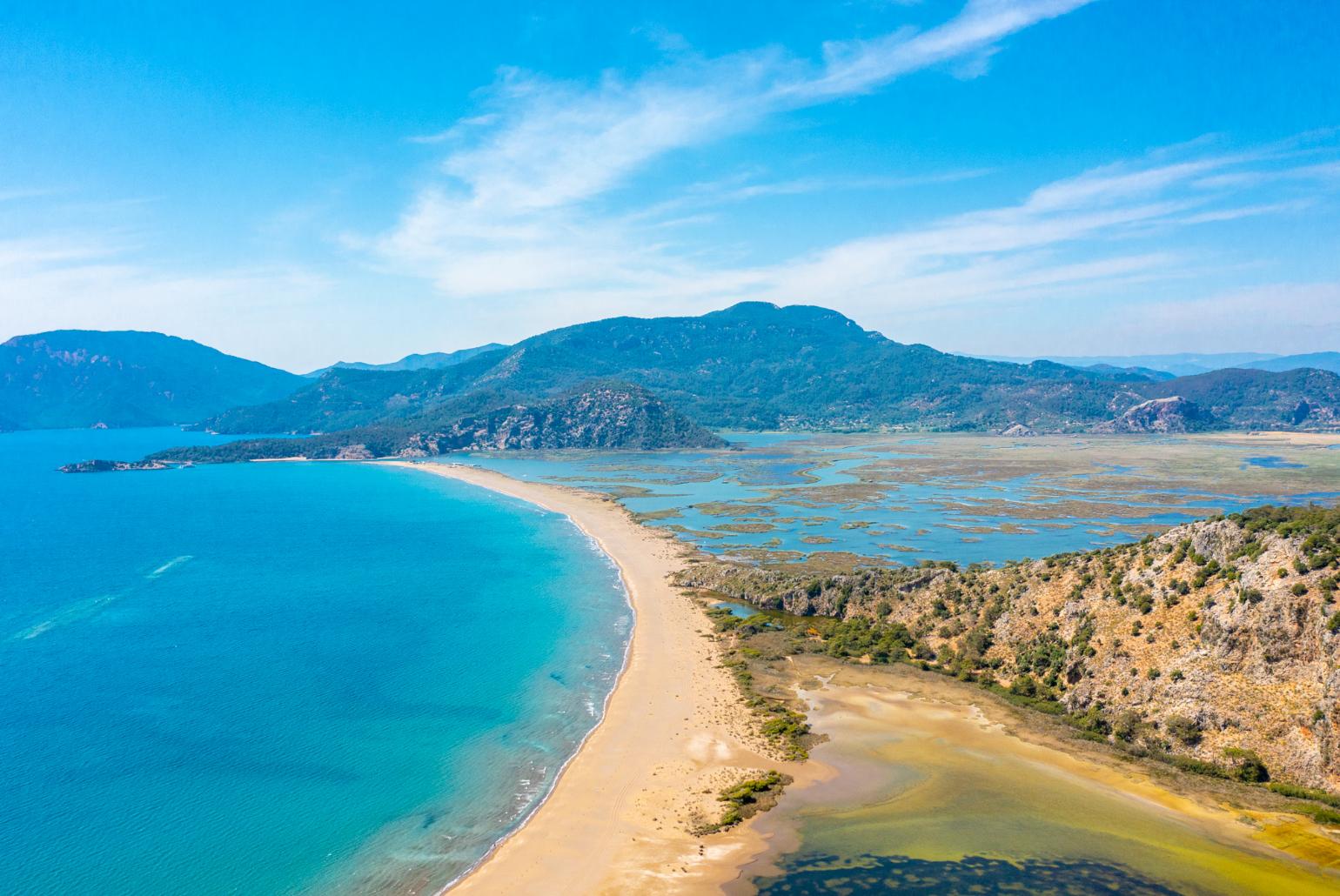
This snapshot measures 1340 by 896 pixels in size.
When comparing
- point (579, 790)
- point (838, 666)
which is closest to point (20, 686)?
point (579, 790)

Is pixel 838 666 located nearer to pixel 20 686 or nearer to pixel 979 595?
pixel 979 595

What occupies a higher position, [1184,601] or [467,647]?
[1184,601]

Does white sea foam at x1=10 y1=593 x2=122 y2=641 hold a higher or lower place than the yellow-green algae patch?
higher

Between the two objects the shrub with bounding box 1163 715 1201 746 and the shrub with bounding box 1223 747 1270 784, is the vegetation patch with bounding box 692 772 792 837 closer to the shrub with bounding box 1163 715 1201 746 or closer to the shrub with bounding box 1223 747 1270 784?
the shrub with bounding box 1163 715 1201 746

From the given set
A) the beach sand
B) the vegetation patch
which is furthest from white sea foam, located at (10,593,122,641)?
the vegetation patch

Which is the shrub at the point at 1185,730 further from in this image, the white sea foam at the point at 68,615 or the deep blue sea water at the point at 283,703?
the white sea foam at the point at 68,615

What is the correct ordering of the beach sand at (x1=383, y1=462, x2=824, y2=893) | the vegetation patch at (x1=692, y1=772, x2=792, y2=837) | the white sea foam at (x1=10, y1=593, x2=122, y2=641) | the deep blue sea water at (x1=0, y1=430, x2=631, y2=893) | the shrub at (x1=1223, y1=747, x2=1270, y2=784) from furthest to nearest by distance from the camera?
the white sea foam at (x1=10, y1=593, x2=122, y2=641) → the shrub at (x1=1223, y1=747, x2=1270, y2=784) → the vegetation patch at (x1=692, y1=772, x2=792, y2=837) → the deep blue sea water at (x1=0, y1=430, x2=631, y2=893) → the beach sand at (x1=383, y1=462, x2=824, y2=893)
